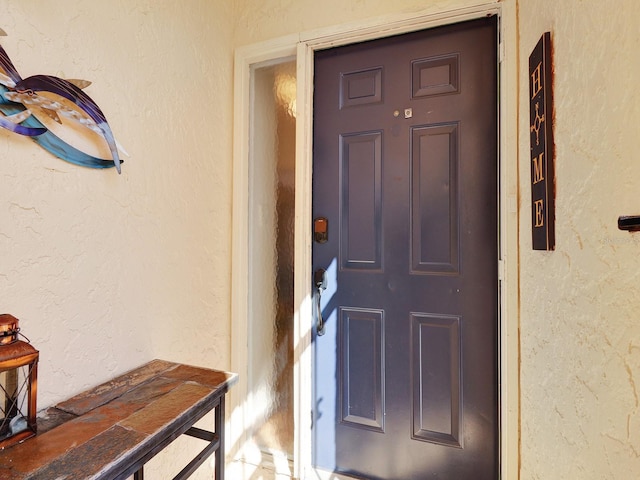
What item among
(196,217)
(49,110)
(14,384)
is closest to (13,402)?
(14,384)

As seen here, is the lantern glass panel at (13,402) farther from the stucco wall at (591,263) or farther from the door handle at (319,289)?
the stucco wall at (591,263)

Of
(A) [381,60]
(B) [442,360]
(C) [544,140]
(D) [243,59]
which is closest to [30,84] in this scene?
(D) [243,59]

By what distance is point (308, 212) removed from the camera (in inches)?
61.4

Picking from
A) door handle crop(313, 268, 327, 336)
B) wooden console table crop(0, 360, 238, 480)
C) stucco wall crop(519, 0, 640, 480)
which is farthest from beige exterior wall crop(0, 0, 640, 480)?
door handle crop(313, 268, 327, 336)

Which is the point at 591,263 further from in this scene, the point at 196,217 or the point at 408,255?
the point at 196,217

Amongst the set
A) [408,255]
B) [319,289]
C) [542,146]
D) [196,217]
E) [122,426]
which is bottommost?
[122,426]

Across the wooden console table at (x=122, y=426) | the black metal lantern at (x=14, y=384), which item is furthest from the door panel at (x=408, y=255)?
the black metal lantern at (x=14, y=384)

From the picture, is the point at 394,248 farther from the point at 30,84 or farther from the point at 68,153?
the point at 30,84

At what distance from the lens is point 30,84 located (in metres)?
0.80

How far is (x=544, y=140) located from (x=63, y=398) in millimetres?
1610

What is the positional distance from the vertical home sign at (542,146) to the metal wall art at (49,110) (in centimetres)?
135

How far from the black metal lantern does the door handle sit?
105 centimetres

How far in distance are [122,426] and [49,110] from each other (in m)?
0.86

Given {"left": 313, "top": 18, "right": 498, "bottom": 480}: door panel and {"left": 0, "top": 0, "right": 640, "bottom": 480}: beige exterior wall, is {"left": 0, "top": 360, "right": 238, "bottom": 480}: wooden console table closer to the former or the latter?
{"left": 0, "top": 0, "right": 640, "bottom": 480}: beige exterior wall
